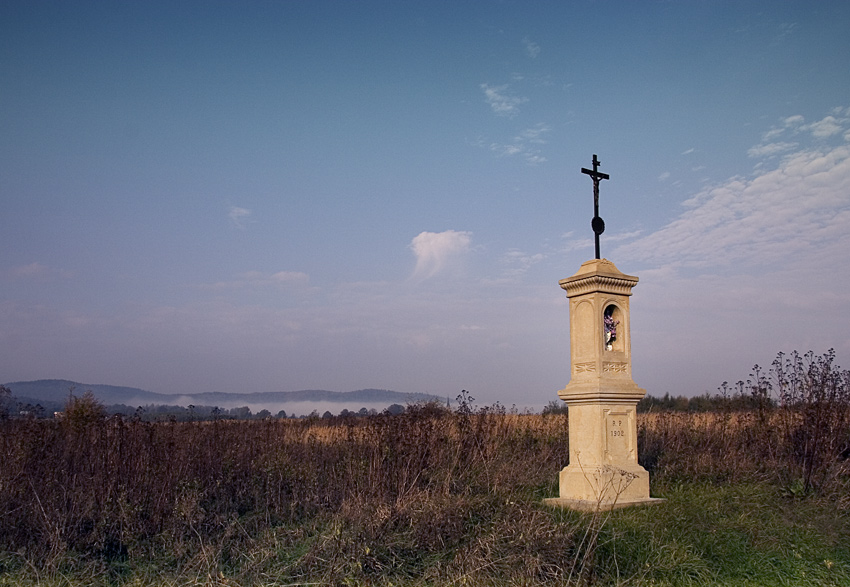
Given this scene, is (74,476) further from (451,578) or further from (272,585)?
(451,578)

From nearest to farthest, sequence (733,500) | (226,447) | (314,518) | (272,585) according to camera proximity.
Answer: (272,585), (314,518), (733,500), (226,447)

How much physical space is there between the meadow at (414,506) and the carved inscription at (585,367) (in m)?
1.79

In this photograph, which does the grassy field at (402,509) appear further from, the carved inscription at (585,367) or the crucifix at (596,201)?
the crucifix at (596,201)

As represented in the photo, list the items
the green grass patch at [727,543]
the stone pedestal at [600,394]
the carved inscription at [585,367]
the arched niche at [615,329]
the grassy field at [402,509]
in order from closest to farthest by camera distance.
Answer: the grassy field at [402,509] → the green grass patch at [727,543] → the stone pedestal at [600,394] → the carved inscription at [585,367] → the arched niche at [615,329]

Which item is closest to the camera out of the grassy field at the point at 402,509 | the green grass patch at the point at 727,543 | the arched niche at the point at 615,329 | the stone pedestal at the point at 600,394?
the grassy field at the point at 402,509

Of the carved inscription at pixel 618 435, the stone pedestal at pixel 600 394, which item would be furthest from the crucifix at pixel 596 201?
the carved inscription at pixel 618 435

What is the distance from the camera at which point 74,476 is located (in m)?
9.06

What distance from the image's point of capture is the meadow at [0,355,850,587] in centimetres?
657

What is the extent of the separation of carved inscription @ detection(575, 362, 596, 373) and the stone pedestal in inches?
0.6

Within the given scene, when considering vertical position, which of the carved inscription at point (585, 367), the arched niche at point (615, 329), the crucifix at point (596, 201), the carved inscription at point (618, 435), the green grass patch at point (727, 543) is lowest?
the green grass patch at point (727, 543)

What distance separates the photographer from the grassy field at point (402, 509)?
6.56 meters

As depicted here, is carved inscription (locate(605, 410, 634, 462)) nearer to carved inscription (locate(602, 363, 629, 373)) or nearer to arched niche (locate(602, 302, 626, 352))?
carved inscription (locate(602, 363, 629, 373))

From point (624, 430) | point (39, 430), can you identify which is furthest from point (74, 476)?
point (624, 430)

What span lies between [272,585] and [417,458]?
4118 millimetres
